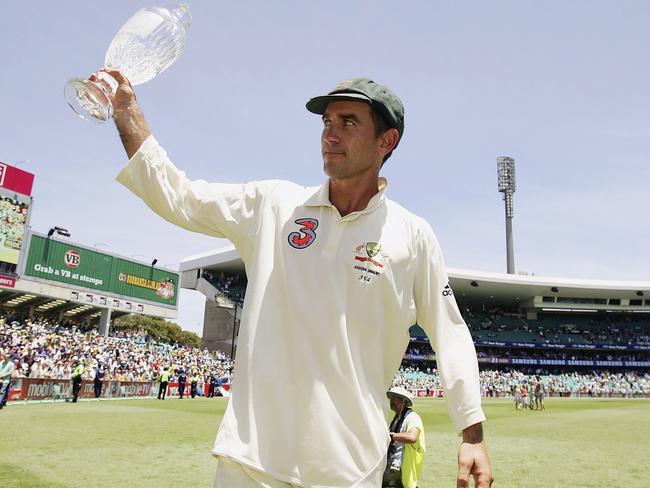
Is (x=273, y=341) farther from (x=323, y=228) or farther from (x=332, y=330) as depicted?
(x=323, y=228)

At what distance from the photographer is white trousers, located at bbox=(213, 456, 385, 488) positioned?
199 centimetres

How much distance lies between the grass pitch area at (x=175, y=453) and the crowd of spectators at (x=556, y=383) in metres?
37.2

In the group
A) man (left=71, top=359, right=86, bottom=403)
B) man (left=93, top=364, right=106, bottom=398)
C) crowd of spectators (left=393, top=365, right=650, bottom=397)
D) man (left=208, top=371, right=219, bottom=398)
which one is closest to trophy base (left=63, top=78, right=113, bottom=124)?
man (left=71, top=359, right=86, bottom=403)

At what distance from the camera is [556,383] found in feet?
189

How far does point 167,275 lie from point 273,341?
58.4 metres

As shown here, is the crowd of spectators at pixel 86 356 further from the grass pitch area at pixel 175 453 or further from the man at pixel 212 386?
the grass pitch area at pixel 175 453

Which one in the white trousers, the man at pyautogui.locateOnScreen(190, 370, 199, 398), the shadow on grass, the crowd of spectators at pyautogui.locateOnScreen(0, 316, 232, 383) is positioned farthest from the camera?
the man at pyautogui.locateOnScreen(190, 370, 199, 398)

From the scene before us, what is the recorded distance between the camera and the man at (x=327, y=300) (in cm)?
206

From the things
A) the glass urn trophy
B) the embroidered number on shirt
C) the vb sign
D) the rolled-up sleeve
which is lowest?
the rolled-up sleeve

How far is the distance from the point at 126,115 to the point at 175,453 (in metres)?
8.94

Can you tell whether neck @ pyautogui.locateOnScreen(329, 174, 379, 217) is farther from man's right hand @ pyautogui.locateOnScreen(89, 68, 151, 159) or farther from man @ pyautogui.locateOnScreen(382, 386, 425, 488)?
man @ pyautogui.locateOnScreen(382, 386, 425, 488)

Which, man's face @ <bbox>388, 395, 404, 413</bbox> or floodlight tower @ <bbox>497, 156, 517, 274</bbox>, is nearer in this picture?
man's face @ <bbox>388, 395, 404, 413</bbox>

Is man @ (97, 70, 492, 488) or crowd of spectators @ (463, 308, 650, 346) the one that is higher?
crowd of spectators @ (463, 308, 650, 346)

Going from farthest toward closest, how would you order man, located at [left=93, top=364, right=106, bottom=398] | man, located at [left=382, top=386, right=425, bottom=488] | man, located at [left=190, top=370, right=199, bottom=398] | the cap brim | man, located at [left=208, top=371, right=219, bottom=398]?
man, located at [left=208, top=371, right=219, bottom=398], man, located at [left=190, top=370, right=199, bottom=398], man, located at [left=93, top=364, right=106, bottom=398], man, located at [left=382, top=386, right=425, bottom=488], the cap brim
